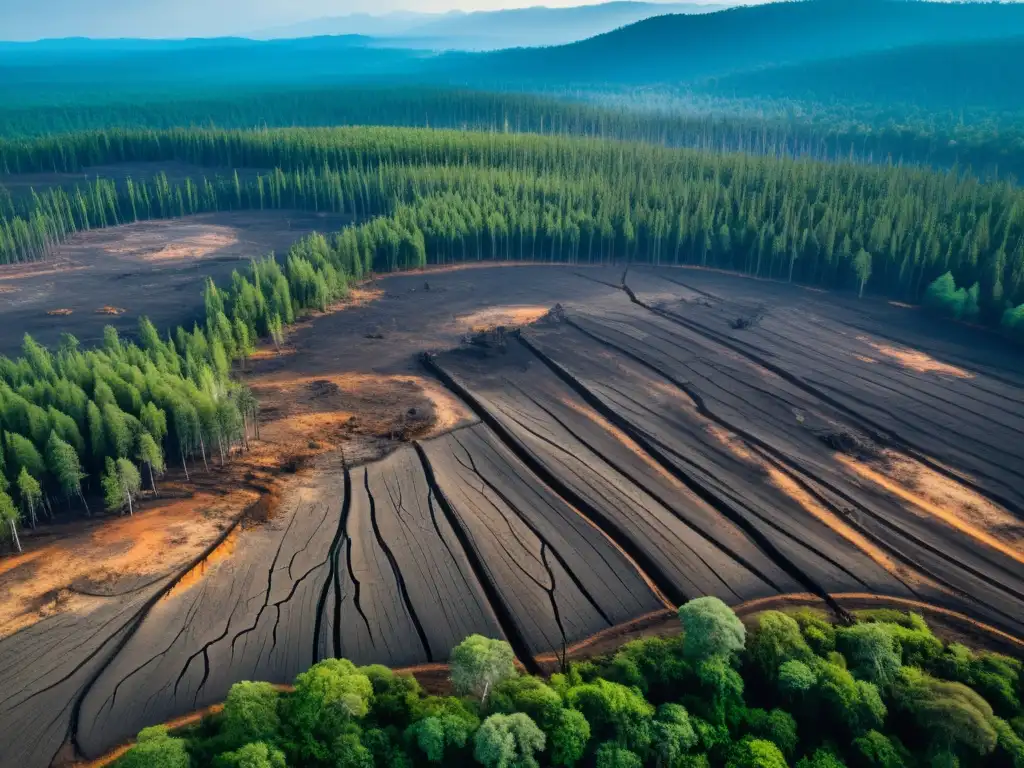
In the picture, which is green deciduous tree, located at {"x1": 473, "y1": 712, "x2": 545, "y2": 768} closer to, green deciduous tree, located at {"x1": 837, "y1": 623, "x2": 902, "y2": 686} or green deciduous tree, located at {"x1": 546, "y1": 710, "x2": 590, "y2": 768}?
green deciduous tree, located at {"x1": 546, "y1": 710, "x2": 590, "y2": 768}

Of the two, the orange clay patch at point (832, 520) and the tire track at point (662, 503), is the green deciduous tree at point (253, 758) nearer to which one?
the tire track at point (662, 503)

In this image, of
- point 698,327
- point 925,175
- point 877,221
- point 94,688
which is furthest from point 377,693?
point 925,175

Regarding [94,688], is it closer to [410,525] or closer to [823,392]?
[410,525]

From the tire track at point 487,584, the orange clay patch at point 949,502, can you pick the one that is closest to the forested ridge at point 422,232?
the tire track at point 487,584

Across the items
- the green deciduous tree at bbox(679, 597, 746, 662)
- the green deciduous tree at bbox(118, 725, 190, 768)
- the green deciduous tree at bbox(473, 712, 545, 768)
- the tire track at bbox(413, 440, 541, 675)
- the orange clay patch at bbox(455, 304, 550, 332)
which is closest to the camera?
the green deciduous tree at bbox(118, 725, 190, 768)

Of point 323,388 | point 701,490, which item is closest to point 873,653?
point 701,490

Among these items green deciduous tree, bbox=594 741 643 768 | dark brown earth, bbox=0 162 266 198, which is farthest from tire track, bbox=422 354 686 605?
dark brown earth, bbox=0 162 266 198
